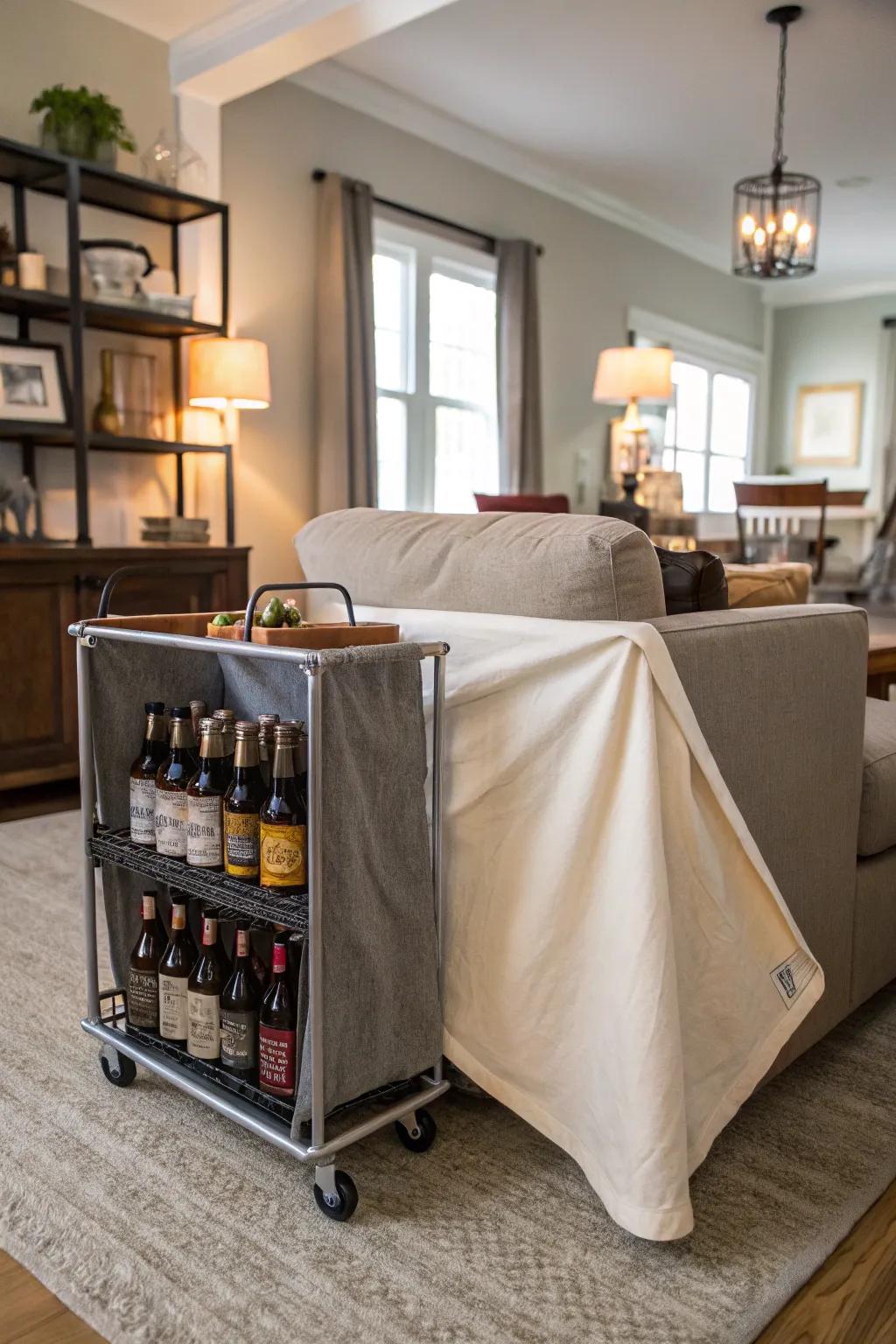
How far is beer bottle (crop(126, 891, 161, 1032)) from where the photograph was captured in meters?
1.54

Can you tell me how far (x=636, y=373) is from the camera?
5.21 metres

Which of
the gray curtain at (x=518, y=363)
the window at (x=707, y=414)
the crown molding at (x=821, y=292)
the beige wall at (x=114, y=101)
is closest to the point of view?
the beige wall at (x=114, y=101)

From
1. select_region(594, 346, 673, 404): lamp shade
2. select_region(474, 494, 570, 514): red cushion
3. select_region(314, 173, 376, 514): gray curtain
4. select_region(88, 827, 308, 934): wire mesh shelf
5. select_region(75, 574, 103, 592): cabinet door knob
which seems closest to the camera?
select_region(88, 827, 308, 934): wire mesh shelf

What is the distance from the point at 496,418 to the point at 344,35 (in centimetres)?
231

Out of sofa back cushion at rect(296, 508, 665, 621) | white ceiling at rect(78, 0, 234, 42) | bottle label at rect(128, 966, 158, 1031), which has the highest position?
white ceiling at rect(78, 0, 234, 42)

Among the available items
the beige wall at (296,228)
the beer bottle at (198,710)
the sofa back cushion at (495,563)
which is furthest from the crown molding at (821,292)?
the beer bottle at (198,710)

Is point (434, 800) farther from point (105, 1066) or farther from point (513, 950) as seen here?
point (105, 1066)

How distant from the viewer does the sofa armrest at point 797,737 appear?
1.44m

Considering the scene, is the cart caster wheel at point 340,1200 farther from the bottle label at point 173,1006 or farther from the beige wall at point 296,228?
the beige wall at point 296,228

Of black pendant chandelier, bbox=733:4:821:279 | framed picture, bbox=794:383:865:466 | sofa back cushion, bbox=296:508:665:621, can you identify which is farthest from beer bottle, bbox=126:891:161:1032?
framed picture, bbox=794:383:865:466

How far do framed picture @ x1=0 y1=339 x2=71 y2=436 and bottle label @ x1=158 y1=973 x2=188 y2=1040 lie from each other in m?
2.36

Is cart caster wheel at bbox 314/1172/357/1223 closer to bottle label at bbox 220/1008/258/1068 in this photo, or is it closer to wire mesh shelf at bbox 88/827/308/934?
bottle label at bbox 220/1008/258/1068

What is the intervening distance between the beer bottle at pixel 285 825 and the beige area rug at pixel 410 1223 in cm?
41

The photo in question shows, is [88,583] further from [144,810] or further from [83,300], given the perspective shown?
[144,810]
